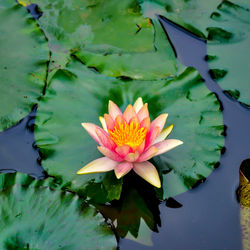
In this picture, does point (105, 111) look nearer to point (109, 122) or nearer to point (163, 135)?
point (109, 122)

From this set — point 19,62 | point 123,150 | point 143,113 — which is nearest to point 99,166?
point 123,150

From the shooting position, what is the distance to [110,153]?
7.37 ft

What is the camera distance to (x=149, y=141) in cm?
231

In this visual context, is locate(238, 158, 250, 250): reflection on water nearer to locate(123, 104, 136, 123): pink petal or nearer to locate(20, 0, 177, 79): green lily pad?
locate(123, 104, 136, 123): pink petal

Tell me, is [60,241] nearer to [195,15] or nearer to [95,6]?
[95,6]

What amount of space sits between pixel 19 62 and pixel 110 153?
4.08ft

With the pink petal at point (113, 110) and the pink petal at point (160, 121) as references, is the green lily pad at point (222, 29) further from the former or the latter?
the pink petal at point (113, 110)

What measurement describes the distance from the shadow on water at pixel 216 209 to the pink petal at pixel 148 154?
40 centimetres

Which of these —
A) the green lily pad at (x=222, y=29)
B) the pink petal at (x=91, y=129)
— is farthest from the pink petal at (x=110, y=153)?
the green lily pad at (x=222, y=29)

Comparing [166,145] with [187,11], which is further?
[187,11]

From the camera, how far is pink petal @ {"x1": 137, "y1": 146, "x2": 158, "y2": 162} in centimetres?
221

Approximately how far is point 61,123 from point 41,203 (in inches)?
26.6

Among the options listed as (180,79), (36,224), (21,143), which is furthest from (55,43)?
(36,224)

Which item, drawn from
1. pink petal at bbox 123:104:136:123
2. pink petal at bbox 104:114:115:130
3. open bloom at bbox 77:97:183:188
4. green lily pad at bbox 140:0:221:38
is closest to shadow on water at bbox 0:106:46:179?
open bloom at bbox 77:97:183:188
